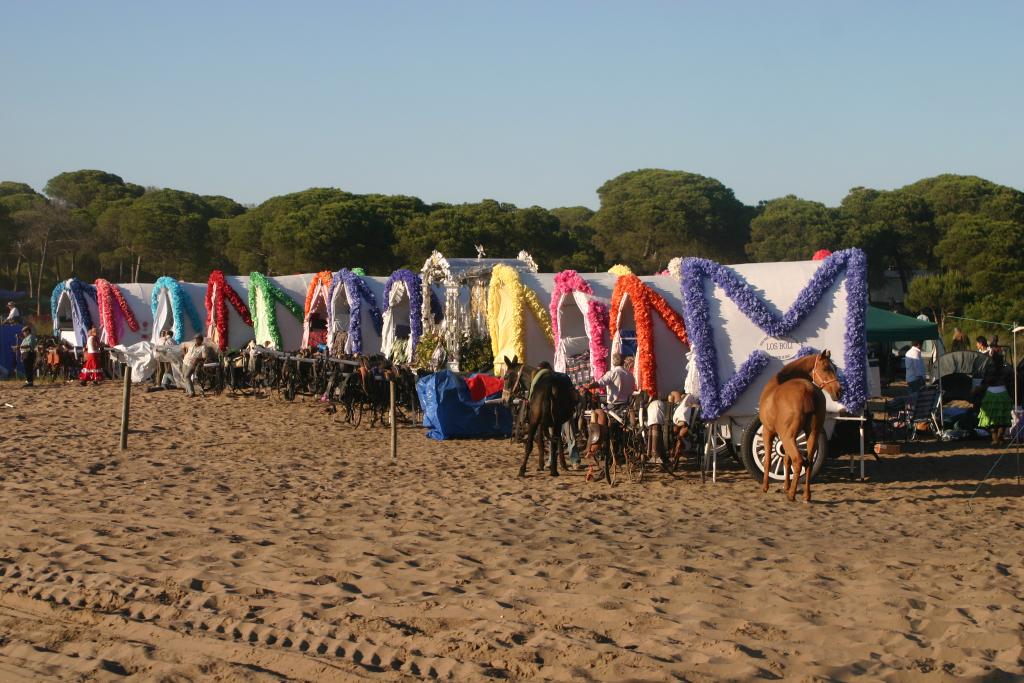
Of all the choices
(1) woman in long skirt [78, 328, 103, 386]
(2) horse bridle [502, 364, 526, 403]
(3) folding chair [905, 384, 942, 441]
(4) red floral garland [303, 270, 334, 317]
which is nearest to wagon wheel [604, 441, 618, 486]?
(2) horse bridle [502, 364, 526, 403]

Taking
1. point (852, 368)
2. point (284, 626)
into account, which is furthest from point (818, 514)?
point (284, 626)

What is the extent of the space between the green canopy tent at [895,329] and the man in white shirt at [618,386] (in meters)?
6.67

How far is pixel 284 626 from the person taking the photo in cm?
675

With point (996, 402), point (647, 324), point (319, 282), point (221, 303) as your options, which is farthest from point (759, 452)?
point (221, 303)

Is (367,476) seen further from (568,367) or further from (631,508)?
(568,367)

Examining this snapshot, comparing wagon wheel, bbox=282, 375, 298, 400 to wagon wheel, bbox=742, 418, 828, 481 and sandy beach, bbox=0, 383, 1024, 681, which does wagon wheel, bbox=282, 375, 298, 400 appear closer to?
sandy beach, bbox=0, 383, 1024, 681

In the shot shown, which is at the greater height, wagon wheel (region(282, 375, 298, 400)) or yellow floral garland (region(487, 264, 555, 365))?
yellow floral garland (region(487, 264, 555, 365))

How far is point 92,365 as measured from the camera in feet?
87.3

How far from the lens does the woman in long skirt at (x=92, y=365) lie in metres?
26.5

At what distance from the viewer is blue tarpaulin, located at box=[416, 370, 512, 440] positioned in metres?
16.7

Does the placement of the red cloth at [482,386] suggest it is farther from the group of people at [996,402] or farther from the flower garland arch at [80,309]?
the flower garland arch at [80,309]

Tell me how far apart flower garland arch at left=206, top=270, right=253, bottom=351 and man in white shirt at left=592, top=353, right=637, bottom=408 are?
1549cm

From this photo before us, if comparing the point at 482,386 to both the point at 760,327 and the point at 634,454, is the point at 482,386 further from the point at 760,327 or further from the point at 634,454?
the point at 760,327

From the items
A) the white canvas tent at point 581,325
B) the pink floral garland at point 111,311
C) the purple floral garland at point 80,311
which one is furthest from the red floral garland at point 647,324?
the purple floral garland at point 80,311
